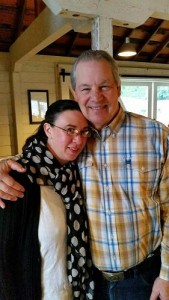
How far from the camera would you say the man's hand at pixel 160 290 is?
108 centimetres

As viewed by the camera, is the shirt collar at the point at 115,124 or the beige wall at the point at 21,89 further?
the beige wall at the point at 21,89

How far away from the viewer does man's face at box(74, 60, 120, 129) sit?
1030 millimetres

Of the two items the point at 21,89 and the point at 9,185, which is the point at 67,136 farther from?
the point at 21,89

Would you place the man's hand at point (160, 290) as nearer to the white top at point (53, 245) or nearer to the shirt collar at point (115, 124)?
the white top at point (53, 245)

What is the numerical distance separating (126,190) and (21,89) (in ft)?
11.7

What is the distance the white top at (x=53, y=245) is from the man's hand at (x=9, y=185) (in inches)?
4.0

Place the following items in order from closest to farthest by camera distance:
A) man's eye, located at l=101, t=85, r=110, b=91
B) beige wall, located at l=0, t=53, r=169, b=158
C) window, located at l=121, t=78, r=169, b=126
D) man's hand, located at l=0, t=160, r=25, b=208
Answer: man's hand, located at l=0, t=160, r=25, b=208
man's eye, located at l=101, t=85, r=110, b=91
beige wall, located at l=0, t=53, r=169, b=158
window, located at l=121, t=78, r=169, b=126

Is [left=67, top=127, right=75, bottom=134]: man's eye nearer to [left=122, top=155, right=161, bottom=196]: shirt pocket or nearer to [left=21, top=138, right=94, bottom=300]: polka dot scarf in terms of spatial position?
[left=21, top=138, right=94, bottom=300]: polka dot scarf

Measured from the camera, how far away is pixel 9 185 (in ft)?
3.10

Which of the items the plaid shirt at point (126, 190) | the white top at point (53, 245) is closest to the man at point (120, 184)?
the plaid shirt at point (126, 190)

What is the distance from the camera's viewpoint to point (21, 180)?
3.25 feet

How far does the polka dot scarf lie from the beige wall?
3308mm

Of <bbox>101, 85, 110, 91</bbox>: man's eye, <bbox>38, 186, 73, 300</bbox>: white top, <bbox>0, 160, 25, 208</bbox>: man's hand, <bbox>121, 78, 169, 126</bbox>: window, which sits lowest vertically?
<bbox>38, 186, 73, 300</bbox>: white top

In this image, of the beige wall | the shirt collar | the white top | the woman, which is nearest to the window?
the beige wall
